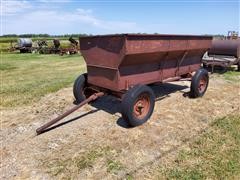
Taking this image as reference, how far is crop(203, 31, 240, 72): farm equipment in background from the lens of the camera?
10.5 metres

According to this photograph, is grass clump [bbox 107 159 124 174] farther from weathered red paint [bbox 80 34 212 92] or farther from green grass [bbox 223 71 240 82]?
green grass [bbox 223 71 240 82]

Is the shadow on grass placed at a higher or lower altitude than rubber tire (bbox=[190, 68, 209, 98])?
lower

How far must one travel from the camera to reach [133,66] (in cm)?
536

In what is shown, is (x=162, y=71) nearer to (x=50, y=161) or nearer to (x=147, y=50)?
(x=147, y=50)

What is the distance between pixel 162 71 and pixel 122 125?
6.02 feet

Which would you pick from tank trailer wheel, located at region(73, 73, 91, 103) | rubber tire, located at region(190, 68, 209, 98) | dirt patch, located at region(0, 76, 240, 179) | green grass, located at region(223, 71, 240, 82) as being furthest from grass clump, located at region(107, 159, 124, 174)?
green grass, located at region(223, 71, 240, 82)

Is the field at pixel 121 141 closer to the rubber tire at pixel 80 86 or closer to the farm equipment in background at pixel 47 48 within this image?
the rubber tire at pixel 80 86

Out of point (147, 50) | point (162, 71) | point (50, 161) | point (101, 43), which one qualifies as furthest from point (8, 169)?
point (162, 71)

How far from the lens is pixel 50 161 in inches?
157

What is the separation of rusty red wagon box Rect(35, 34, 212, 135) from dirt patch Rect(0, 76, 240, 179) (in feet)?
1.51

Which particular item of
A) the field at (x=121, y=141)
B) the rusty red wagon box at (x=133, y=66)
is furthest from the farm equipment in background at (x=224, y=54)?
the rusty red wagon box at (x=133, y=66)

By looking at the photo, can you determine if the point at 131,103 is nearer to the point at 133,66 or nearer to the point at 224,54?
the point at 133,66

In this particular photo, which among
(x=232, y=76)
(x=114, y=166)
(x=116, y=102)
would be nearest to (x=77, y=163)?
(x=114, y=166)

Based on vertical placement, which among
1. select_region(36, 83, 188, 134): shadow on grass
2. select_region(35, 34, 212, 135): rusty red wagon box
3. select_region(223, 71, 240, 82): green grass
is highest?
select_region(35, 34, 212, 135): rusty red wagon box
